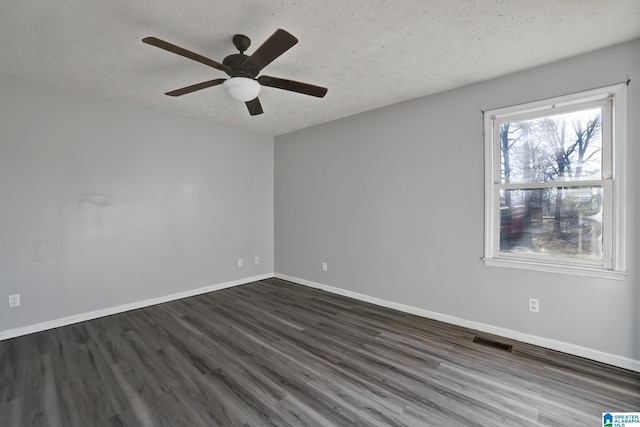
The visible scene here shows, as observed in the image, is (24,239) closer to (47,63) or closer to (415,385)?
(47,63)

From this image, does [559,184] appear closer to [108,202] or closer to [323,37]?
[323,37]

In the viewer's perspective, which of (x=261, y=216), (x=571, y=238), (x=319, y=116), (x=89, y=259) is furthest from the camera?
(x=261, y=216)

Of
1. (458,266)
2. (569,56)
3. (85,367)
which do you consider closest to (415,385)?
(458,266)

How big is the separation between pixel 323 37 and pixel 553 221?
2.58 meters

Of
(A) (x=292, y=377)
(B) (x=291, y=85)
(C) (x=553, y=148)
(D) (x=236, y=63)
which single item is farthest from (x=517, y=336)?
(D) (x=236, y=63)

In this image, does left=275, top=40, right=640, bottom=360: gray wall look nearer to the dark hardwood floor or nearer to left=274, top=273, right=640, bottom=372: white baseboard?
left=274, top=273, right=640, bottom=372: white baseboard

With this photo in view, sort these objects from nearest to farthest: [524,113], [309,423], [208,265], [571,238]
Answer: [309,423]
[571,238]
[524,113]
[208,265]

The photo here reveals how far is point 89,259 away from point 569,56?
206 inches

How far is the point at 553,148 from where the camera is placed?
261 centimetres

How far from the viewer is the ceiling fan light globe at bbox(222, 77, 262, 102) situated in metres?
2.11

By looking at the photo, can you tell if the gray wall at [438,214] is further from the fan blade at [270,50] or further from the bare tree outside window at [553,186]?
the fan blade at [270,50]

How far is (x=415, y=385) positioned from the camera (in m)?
2.08
